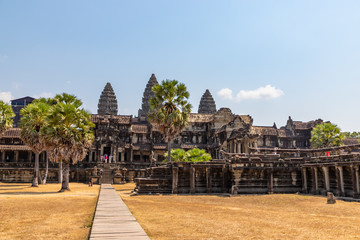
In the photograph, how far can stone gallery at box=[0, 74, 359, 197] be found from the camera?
33.0 meters

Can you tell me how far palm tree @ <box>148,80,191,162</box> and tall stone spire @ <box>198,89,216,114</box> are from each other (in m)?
51.8

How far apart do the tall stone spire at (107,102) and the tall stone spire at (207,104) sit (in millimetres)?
24918

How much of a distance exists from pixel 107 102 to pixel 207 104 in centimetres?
2884

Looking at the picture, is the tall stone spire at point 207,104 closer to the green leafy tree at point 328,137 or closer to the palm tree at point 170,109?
the green leafy tree at point 328,137

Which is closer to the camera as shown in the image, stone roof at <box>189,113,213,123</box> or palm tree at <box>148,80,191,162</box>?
palm tree at <box>148,80,191,162</box>

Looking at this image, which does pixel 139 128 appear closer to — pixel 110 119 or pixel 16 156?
pixel 110 119

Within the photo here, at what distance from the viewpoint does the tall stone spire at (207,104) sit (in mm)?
92444

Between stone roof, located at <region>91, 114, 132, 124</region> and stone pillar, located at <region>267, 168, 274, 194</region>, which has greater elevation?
stone roof, located at <region>91, 114, 132, 124</region>

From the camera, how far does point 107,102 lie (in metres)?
88.6

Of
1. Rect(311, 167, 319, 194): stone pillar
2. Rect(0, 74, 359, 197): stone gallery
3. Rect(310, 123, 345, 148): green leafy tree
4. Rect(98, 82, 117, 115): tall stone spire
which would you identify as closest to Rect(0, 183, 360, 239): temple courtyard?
Rect(0, 74, 359, 197): stone gallery

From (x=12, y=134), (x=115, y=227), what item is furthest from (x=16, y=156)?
(x=115, y=227)

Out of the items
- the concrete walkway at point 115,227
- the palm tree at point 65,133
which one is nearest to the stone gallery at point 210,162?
the palm tree at point 65,133

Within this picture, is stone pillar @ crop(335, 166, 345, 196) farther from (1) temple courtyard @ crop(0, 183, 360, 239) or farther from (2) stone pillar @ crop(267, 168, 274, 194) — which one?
(1) temple courtyard @ crop(0, 183, 360, 239)

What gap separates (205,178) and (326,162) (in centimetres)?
1227
